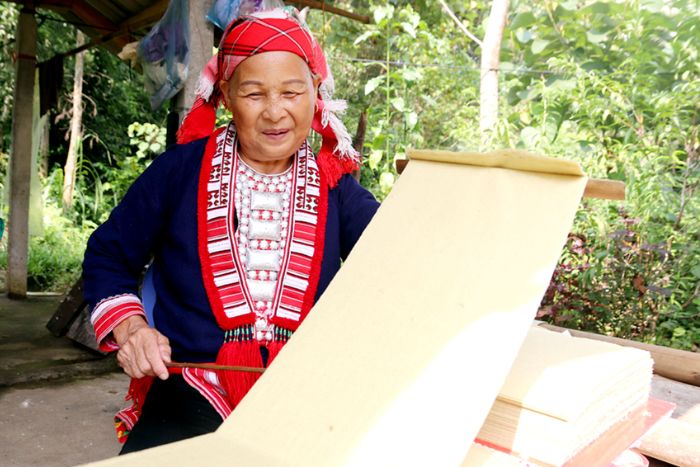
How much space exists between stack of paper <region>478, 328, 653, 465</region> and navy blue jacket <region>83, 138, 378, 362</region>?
756mm

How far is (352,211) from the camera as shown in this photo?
5.80 feet

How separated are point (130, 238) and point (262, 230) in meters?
0.32

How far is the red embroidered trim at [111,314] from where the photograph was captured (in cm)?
153

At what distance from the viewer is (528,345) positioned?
1133 mm

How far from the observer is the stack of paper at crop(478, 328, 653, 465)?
2.93ft

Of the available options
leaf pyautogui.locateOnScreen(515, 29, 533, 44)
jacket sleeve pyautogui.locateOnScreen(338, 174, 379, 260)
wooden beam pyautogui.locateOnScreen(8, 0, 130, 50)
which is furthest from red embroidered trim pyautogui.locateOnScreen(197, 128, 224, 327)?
leaf pyautogui.locateOnScreen(515, 29, 533, 44)

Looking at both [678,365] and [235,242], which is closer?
[235,242]

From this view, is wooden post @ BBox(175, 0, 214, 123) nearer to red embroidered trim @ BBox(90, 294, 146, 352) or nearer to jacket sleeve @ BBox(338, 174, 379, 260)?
jacket sleeve @ BBox(338, 174, 379, 260)

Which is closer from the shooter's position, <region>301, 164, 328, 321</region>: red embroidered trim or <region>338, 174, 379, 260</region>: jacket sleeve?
<region>301, 164, 328, 321</region>: red embroidered trim

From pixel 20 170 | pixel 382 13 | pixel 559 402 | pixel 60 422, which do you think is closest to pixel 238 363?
pixel 559 402

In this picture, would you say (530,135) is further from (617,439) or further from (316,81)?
(617,439)

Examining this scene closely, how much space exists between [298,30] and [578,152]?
5.31 meters

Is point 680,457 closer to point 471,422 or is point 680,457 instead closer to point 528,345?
point 528,345

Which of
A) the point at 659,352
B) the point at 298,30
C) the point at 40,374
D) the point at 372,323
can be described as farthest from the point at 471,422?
the point at 40,374
